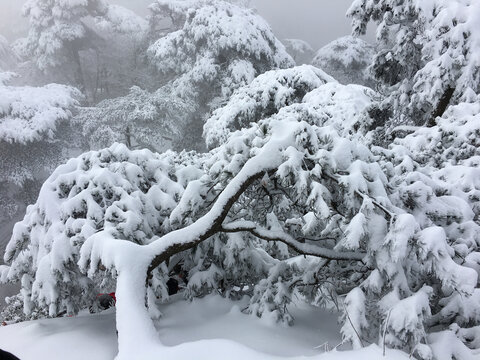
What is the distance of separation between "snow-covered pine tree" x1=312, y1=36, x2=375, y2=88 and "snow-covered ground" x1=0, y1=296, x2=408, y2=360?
20.7 metres

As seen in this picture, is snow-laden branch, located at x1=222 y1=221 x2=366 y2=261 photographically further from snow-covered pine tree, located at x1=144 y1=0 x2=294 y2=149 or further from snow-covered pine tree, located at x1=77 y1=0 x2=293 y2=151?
snow-covered pine tree, located at x1=144 y1=0 x2=294 y2=149

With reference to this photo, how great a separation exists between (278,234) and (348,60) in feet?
69.4

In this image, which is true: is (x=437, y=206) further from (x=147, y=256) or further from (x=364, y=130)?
(x=364, y=130)

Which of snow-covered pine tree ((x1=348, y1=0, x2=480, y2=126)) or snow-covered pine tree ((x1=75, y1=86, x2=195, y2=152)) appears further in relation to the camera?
snow-covered pine tree ((x1=75, y1=86, x2=195, y2=152))

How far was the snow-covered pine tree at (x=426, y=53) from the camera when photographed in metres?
5.77

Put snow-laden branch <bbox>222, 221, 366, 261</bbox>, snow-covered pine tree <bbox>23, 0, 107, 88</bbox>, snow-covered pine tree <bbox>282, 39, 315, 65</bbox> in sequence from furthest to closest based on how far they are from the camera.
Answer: snow-covered pine tree <bbox>282, 39, 315, 65</bbox>, snow-covered pine tree <bbox>23, 0, 107, 88</bbox>, snow-laden branch <bbox>222, 221, 366, 261</bbox>

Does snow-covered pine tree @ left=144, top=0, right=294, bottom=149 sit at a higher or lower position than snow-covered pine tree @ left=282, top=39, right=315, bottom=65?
lower

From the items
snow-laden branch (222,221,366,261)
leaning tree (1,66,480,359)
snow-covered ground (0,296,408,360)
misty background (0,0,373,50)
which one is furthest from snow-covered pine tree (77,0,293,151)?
misty background (0,0,373,50)

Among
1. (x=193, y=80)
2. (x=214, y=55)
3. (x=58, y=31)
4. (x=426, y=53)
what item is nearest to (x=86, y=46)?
(x=58, y=31)

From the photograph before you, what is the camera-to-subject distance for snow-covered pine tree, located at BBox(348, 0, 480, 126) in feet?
18.9

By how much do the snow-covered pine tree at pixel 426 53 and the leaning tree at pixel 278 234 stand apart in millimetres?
1641

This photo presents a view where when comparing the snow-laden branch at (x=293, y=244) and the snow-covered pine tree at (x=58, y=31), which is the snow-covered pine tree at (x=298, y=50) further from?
the snow-laden branch at (x=293, y=244)

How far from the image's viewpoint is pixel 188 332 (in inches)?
116

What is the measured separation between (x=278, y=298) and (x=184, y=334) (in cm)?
90
